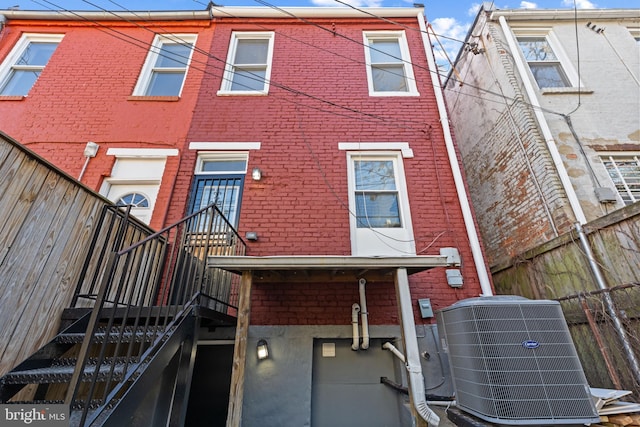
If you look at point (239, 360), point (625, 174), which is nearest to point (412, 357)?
point (239, 360)

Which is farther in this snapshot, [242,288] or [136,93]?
[136,93]

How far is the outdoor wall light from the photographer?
356 centimetres

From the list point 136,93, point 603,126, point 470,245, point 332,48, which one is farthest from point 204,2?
point 603,126

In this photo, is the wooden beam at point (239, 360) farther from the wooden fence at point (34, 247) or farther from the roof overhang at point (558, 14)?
the roof overhang at point (558, 14)

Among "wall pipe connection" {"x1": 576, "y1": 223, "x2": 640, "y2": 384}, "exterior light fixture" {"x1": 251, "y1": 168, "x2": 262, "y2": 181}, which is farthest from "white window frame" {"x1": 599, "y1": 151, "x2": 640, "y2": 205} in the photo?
"exterior light fixture" {"x1": 251, "y1": 168, "x2": 262, "y2": 181}

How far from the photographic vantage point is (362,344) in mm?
3645

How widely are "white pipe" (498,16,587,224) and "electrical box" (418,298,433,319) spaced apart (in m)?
2.58

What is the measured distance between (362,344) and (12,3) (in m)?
10.5

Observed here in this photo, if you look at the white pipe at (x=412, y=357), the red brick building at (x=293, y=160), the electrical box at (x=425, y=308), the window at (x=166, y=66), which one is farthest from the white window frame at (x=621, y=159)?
the window at (x=166, y=66)

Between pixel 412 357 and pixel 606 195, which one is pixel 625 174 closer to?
pixel 606 195

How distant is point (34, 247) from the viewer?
2.63 m

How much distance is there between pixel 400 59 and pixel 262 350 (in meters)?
6.25

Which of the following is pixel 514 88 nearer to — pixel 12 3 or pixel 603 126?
pixel 603 126

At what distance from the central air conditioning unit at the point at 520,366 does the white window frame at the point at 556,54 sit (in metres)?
5.29
